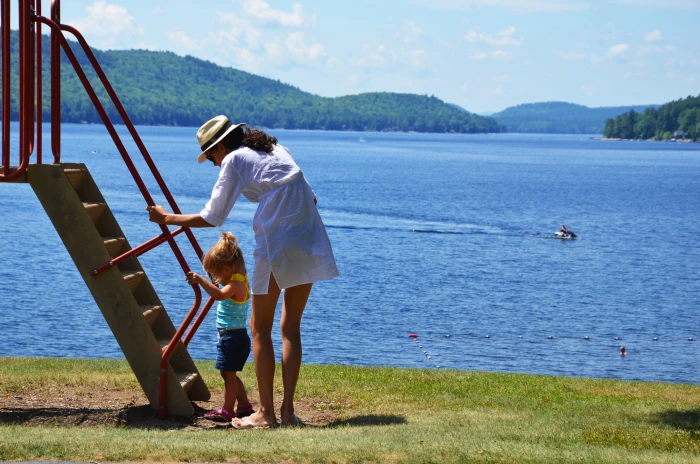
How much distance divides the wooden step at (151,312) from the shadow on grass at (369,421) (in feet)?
5.93

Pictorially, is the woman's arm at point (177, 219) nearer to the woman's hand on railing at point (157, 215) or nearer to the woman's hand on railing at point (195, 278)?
the woman's hand on railing at point (157, 215)

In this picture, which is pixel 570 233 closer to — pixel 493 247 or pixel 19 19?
pixel 493 247

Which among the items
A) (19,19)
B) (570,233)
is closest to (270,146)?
(19,19)

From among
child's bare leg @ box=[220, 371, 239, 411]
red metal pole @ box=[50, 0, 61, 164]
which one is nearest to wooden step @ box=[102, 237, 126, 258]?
red metal pole @ box=[50, 0, 61, 164]

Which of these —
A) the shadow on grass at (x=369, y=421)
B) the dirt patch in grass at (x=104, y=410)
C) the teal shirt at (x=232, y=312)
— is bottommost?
the dirt patch in grass at (x=104, y=410)

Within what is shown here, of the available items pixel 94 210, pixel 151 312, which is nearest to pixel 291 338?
pixel 151 312

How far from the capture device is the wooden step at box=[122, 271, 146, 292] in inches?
319

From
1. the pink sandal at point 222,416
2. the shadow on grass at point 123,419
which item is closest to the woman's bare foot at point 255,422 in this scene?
the shadow on grass at point 123,419

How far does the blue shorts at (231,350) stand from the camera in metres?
7.68

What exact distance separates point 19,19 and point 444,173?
11448 cm

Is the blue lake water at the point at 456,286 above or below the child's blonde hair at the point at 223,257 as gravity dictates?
below

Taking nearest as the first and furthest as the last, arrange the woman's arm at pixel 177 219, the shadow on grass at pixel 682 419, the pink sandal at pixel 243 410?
the woman's arm at pixel 177 219, the shadow on grass at pixel 682 419, the pink sandal at pixel 243 410

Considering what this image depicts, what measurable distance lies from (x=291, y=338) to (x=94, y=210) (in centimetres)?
219

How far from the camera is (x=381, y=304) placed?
105ft
